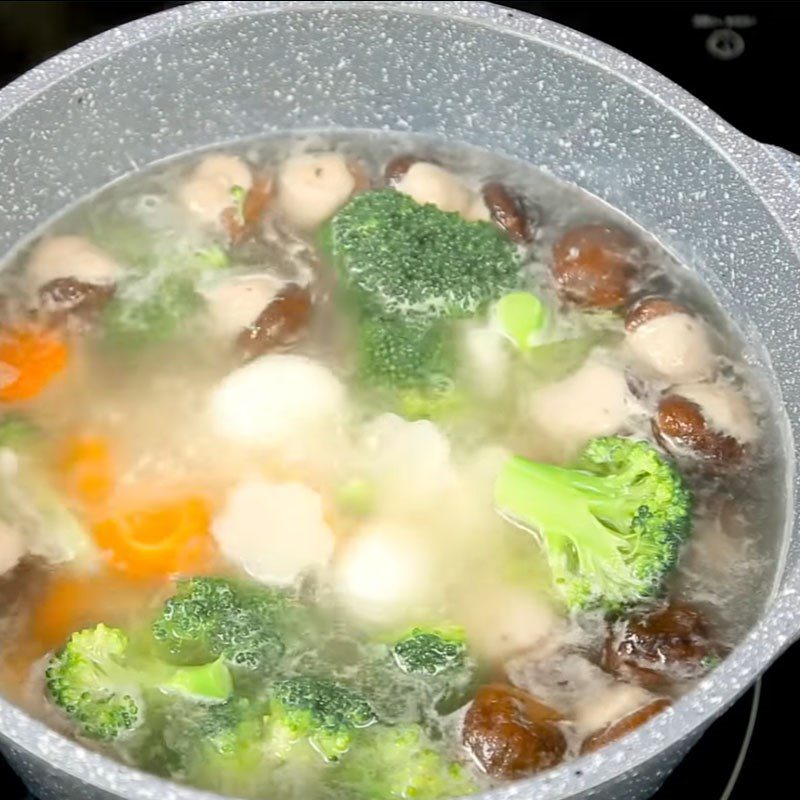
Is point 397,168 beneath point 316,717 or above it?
above

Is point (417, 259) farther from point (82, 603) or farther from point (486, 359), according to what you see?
point (82, 603)

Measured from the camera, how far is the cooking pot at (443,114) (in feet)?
4.53

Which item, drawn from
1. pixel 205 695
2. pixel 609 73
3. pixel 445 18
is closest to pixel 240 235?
pixel 445 18

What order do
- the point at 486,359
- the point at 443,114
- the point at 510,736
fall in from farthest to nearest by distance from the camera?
the point at 443,114
the point at 486,359
the point at 510,736

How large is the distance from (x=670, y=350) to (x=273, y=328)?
0.44 m

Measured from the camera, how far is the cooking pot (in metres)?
1.38

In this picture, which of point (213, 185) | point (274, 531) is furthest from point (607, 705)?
point (213, 185)

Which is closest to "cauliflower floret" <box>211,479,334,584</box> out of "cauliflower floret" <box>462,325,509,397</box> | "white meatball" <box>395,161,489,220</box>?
"cauliflower floret" <box>462,325,509,397</box>

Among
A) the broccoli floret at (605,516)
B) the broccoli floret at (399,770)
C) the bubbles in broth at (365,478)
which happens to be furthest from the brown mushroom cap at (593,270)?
the broccoli floret at (399,770)

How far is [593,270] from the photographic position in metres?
1.44

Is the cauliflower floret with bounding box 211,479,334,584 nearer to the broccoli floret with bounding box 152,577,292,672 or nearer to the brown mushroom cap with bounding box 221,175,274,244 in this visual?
the broccoli floret with bounding box 152,577,292,672

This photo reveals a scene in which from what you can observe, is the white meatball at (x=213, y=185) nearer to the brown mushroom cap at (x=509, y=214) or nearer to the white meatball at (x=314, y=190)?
the white meatball at (x=314, y=190)

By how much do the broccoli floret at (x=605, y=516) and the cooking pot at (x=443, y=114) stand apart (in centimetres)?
12

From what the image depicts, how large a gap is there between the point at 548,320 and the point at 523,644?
16.0 inches
